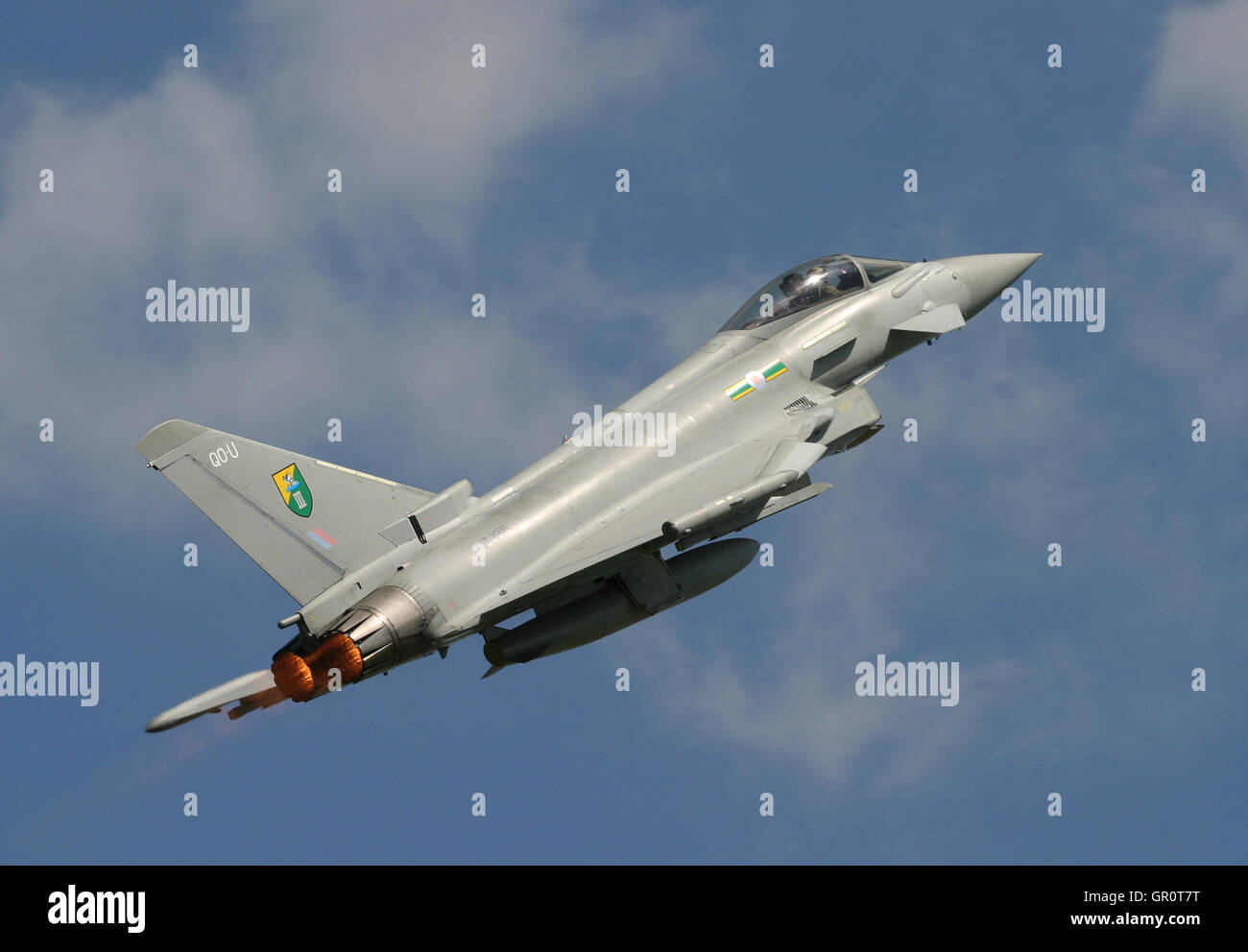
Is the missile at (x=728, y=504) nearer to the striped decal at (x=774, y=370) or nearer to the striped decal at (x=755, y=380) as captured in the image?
the striped decal at (x=755, y=380)

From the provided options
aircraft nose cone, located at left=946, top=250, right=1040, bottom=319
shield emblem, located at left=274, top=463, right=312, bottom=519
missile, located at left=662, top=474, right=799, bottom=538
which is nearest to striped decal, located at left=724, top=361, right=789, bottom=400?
missile, located at left=662, top=474, right=799, bottom=538

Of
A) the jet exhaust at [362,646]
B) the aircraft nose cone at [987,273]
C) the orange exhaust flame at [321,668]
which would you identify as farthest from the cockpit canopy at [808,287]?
the orange exhaust flame at [321,668]

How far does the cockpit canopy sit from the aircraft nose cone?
1149 millimetres

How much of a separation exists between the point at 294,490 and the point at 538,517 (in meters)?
3.36

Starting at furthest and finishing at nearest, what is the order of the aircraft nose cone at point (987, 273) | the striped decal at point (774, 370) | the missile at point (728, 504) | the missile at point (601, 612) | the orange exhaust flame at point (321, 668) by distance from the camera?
1. the aircraft nose cone at point (987, 273)
2. the striped decal at point (774, 370)
3. the missile at point (601, 612)
4. the missile at point (728, 504)
5. the orange exhaust flame at point (321, 668)

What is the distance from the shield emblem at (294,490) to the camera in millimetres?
26000

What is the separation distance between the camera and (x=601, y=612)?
26172mm

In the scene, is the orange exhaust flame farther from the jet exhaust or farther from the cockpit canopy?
the cockpit canopy

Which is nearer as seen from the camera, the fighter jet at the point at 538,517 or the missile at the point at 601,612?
the fighter jet at the point at 538,517

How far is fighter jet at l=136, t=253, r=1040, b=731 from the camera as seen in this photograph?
80.4 feet

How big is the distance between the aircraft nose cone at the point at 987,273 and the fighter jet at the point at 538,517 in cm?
298

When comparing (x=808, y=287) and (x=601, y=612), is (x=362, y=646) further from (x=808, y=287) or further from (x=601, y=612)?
(x=808, y=287)

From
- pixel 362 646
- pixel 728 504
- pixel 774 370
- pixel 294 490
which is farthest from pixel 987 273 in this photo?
pixel 362 646

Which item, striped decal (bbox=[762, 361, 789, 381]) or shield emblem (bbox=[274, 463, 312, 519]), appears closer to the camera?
shield emblem (bbox=[274, 463, 312, 519])
